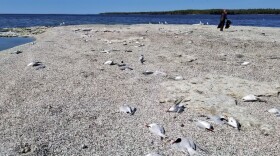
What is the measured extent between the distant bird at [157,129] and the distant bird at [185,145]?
17.4 inches

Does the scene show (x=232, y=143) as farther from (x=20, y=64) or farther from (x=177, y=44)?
(x=177, y=44)

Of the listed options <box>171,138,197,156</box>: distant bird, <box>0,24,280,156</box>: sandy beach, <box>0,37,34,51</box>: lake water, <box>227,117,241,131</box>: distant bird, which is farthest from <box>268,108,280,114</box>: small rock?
<box>0,37,34,51</box>: lake water

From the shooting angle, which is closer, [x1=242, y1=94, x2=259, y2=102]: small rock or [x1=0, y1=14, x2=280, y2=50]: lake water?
[x1=242, y1=94, x2=259, y2=102]: small rock

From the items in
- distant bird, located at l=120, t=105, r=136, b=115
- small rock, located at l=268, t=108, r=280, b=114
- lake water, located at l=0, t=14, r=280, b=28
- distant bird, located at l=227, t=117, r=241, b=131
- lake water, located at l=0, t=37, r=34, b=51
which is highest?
distant bird, located at l=120, t=105, r=136, b=115

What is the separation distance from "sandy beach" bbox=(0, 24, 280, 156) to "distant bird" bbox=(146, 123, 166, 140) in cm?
10

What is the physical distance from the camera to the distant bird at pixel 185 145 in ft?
20.1

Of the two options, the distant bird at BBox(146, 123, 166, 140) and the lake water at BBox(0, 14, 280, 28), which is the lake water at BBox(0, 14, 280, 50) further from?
the distant bird at BBox(146, 123, 166, 140)

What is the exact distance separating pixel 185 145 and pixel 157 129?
0.89m

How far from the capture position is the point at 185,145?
6.28 m

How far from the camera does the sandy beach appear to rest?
21.2ft

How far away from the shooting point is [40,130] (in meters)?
7.08

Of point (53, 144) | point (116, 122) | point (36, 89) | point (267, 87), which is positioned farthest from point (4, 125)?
point (267, 87)

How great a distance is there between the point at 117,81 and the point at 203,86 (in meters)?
2.86

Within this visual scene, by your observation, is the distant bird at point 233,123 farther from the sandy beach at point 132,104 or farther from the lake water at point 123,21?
the lake water at point 123,21
